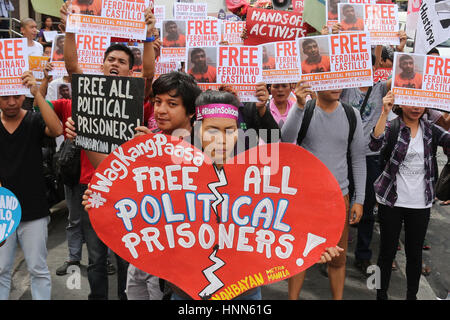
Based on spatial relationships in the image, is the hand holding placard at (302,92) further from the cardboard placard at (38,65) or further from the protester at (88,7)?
the cardboard placard at (38,65)

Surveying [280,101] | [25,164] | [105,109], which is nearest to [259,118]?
[280,101]

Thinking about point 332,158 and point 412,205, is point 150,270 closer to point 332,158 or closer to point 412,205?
point 332,158

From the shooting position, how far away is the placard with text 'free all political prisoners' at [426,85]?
11.2 ft

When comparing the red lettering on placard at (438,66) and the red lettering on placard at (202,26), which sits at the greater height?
the red lettering on placard at (202,26)

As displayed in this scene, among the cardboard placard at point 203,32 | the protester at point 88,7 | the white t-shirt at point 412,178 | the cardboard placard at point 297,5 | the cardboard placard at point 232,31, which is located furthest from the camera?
the cardboard placard at point 297,5

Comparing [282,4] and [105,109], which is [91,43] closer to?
[105,109]

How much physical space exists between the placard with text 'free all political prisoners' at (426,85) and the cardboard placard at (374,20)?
1299 millimetres

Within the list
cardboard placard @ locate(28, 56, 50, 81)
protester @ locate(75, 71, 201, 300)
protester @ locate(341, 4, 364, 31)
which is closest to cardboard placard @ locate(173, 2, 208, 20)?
cardboard placard @ locate(28, 56, 50, 81)

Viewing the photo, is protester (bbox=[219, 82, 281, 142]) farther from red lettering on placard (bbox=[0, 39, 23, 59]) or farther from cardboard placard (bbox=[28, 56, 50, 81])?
cardboard placard (bbox=[28, 56, 50, 81])

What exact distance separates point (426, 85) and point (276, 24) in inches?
79.2

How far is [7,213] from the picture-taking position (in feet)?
9.25

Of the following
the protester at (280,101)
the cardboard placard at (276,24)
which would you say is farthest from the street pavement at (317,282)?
the cardboard placard at (276,24)

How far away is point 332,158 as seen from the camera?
3510 millimetres

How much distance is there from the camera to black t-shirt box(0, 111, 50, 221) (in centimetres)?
333
